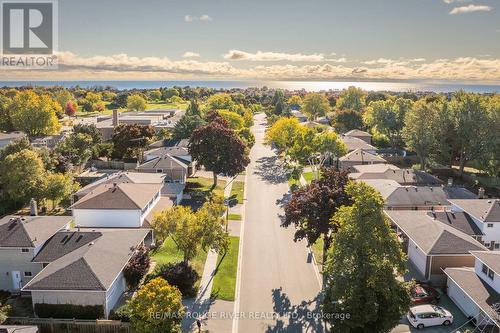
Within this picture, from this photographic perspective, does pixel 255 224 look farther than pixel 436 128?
No

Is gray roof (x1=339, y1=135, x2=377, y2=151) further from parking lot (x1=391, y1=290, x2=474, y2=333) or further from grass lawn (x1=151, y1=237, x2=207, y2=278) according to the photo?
parking lot (x1=391, y1=290, x2=474, y2=333)

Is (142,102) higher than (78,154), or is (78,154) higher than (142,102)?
(142,102)

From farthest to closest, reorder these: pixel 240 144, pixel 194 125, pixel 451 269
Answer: pixel 194 125 < pixel 240 144 < pixel 451 269

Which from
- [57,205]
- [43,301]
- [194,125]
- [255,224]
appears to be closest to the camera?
[43,301]

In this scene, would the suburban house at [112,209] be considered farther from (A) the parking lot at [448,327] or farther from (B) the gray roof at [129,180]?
(A) the parking lot at [448,327]

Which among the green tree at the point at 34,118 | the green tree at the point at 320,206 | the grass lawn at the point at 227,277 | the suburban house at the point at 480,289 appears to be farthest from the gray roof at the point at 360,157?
the green tree at the point at 34,118

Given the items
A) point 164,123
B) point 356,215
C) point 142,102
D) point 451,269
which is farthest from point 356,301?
point 142,102

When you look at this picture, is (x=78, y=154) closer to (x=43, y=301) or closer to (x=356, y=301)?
(x=43, y=301)

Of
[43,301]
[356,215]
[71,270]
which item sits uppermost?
[356,215]
